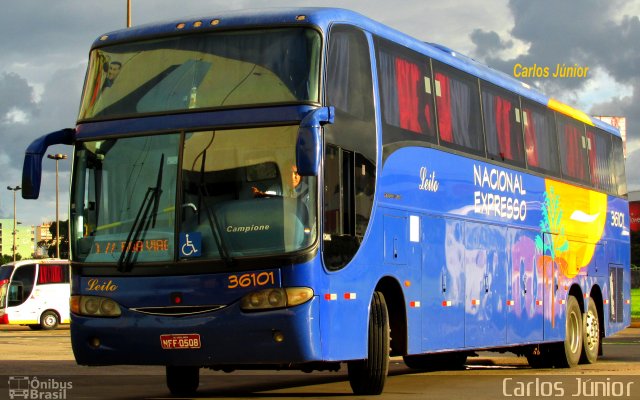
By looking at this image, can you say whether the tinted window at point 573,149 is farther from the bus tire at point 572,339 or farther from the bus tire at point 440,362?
the bus tire at point 440,362

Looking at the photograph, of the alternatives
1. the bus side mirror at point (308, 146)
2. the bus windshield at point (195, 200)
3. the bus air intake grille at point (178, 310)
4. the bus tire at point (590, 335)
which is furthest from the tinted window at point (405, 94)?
the bus tire at point (590, 335)

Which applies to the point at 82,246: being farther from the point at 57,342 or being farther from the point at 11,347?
the point at 57,342

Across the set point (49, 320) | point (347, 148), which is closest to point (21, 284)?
point (49, 320)

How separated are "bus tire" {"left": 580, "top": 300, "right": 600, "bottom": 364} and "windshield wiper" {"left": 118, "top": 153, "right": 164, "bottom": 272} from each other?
11.1m

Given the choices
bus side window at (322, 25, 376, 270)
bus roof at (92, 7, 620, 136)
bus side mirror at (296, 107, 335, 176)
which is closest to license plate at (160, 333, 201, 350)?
bus side window at (322, 25, 376, 270)

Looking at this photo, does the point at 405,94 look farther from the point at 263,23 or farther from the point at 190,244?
the point at 190,244

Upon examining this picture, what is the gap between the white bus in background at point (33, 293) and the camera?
46.3 metres

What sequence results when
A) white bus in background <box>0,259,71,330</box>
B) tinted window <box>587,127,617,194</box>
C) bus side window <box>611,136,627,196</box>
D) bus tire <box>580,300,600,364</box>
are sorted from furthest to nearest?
1. white bus in background <box>0,259,71,330</box>
2. bus side window <box>611,136,627,196</box>
3. tinted window <box>587,127,617,194</box>
4. bus tire <box>580,300,600,364</box>

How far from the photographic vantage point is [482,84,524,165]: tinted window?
1809 centimetres

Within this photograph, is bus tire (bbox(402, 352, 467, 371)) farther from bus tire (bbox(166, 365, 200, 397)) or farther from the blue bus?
bus tire (bbox(166, 365, 200, 397))

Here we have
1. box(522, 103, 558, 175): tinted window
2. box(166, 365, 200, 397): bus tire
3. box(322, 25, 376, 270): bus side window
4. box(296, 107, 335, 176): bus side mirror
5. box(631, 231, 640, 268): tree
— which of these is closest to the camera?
box(296, 107, 335, 176): bus side mirror

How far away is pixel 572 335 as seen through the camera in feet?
70.7

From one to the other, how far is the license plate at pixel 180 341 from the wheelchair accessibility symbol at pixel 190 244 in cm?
79

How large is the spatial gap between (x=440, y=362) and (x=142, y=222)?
A: 8.82 m
